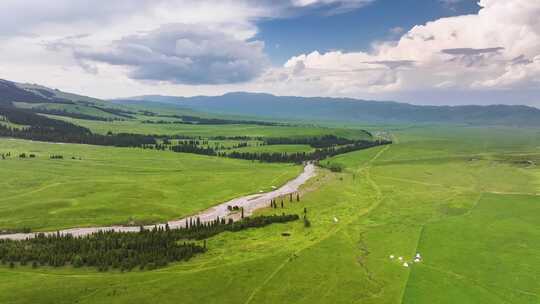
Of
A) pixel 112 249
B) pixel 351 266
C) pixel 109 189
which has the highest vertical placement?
pixel 109 189

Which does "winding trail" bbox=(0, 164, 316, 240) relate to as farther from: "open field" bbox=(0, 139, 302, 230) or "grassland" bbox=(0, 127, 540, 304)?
"grassland" bbox=(0, 127, 540, 304)

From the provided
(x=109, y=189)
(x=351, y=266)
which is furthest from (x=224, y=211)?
(x=351, y=266)

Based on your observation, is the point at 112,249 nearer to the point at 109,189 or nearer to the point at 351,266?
the point at 351,266

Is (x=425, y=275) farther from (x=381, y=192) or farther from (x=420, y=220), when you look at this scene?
(x=381, y=192)

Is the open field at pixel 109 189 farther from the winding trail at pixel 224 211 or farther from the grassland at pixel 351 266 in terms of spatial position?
the grassland at pixel 351 266

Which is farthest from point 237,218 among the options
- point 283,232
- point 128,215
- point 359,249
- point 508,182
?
point 508,182

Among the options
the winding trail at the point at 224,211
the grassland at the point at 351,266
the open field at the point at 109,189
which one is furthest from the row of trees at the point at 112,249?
the open field at the point at 109,189

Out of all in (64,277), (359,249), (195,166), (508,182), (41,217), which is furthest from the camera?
(195,166)
